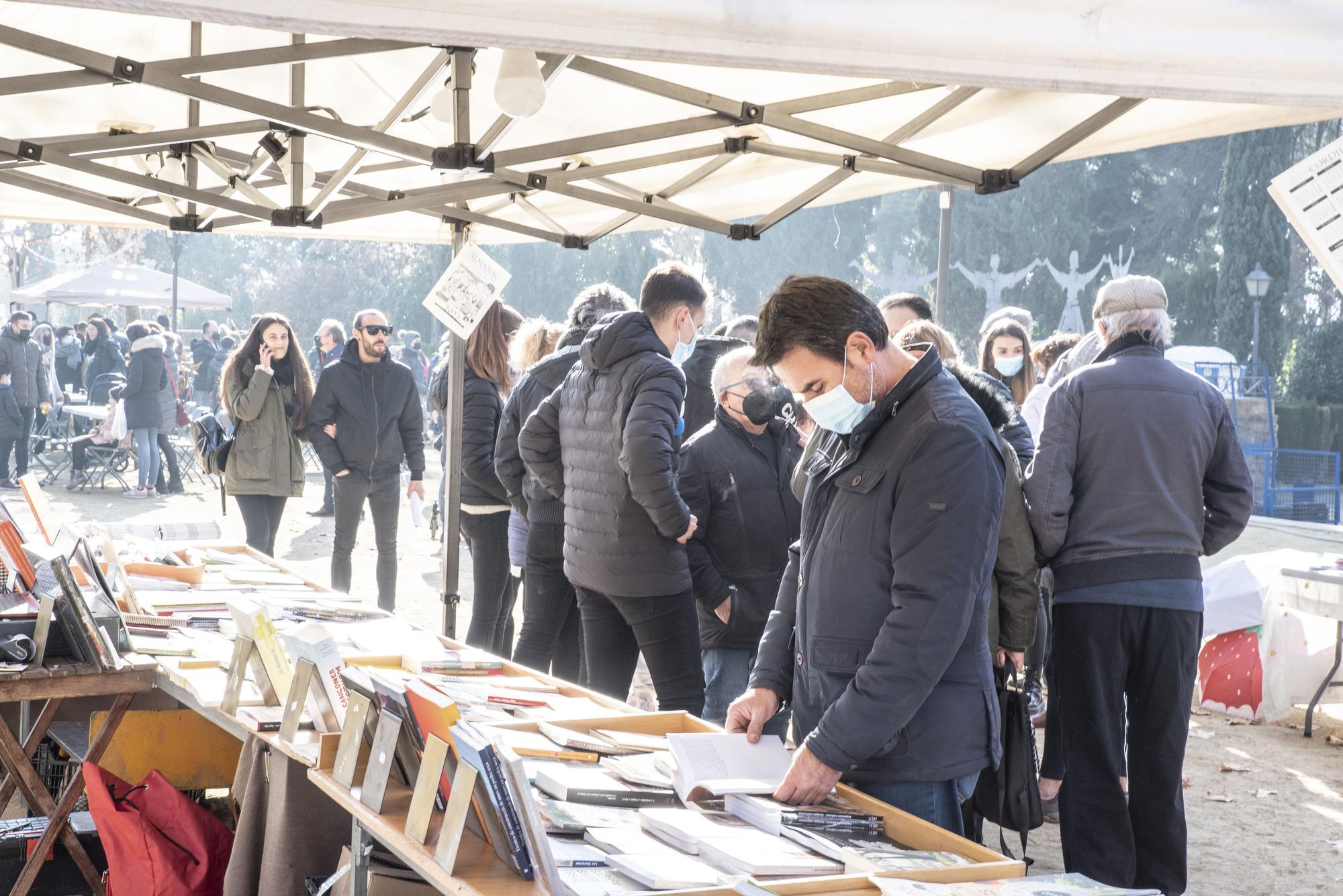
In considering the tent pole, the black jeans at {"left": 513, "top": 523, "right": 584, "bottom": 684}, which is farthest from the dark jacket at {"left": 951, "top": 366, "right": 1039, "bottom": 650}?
the tent pole

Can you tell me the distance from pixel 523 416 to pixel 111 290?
1545 cm

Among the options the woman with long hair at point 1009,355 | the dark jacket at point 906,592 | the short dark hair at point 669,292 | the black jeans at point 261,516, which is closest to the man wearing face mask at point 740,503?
the short dark hair at point 669,292

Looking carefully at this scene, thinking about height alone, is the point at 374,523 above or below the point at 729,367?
below

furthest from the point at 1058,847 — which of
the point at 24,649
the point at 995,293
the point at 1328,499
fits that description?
the point at 995,293

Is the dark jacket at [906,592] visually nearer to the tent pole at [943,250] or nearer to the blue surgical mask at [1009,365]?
the blue surgical mask at [1009,365]

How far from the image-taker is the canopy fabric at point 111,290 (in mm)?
17984

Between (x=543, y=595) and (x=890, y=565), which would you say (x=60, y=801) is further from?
(x=890, y=565)

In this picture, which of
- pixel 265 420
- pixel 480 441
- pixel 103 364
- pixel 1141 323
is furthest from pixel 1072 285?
pixel 1141 323

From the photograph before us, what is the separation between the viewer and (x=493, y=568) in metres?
5.53

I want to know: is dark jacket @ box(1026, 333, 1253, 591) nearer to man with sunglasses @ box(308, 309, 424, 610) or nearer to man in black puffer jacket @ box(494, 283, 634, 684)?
man in black puffer jacket @ box(494, 283, 634, 684)

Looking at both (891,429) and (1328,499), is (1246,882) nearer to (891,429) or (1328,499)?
(891,429)

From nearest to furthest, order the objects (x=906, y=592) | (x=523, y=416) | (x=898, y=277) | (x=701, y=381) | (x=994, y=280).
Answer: (x=906, y=592), (x=523, y=416), (x=701, y=381), (x=994, y=280), (x=898, y=277)

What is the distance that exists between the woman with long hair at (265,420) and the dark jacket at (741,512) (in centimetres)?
324

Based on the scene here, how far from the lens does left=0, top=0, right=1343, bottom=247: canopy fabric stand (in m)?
1.39
